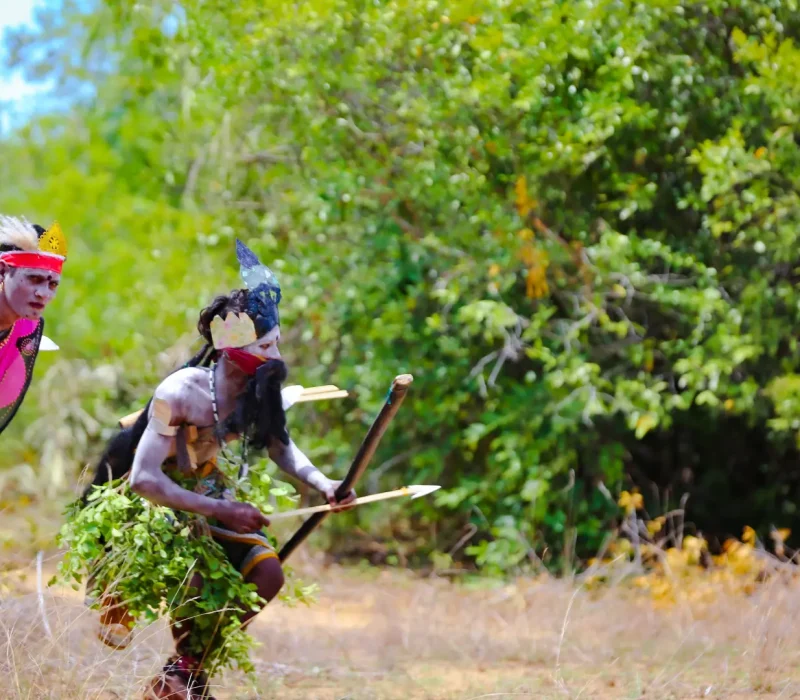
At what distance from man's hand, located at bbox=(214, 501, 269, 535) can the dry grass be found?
0.43m

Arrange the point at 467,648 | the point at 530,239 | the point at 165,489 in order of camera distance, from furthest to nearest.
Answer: the point at 530,239
the point at 467,648
the point at 165,489

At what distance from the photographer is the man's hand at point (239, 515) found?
3971mm

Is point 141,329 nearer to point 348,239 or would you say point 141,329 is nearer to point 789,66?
point 348,239

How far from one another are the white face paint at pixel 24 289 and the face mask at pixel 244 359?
2.07ft

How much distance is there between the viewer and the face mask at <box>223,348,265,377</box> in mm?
4090

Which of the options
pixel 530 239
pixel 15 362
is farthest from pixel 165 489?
pixel 530 239

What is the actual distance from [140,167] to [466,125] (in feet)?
22.8

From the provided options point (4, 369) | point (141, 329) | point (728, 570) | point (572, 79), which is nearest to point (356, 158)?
point (572, 79)

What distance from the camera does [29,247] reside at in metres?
4.01

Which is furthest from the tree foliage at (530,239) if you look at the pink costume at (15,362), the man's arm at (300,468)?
the pink costume at (15,362)

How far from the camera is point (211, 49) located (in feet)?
27.8

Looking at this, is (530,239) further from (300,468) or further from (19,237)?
(19,237)

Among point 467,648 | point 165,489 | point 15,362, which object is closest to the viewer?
point 165,489

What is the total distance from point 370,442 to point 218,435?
52cm
